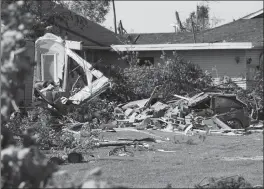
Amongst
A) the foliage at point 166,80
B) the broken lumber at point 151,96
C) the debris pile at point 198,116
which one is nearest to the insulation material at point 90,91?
the debris pile at point 198,116

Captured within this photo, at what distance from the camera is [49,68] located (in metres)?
23.3

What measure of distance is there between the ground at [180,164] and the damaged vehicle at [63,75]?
584cm

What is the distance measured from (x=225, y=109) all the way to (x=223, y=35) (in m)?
12.4

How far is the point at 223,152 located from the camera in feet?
43.4

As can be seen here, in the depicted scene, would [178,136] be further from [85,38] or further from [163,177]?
[85,38]

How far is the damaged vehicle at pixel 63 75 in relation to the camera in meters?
20.5

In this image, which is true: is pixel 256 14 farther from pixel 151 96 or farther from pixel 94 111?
pixel 94 111

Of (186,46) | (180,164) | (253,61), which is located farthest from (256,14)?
(180,164)

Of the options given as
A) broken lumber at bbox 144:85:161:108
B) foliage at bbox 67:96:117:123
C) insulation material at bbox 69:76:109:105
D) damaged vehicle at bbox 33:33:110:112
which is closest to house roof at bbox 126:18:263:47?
broken lumber at bbox 144:85:161:108

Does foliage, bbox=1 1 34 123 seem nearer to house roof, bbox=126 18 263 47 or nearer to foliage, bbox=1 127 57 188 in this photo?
foliage, bbox=1 127 57 188

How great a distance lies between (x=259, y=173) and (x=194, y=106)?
976 cm

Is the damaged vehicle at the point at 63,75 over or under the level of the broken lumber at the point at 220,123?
over

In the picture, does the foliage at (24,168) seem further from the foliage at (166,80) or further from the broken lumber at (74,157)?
the foliage at (166,80)

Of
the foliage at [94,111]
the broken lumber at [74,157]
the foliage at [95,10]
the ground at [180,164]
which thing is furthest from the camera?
the foliage at [95,10]
